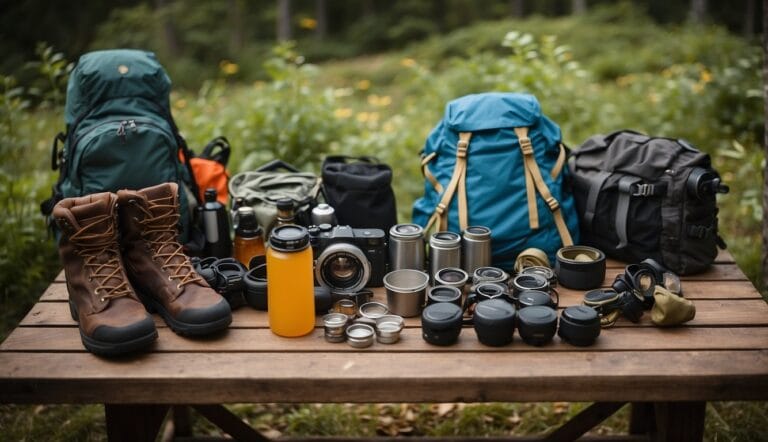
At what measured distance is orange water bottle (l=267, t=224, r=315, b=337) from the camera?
2004 mm

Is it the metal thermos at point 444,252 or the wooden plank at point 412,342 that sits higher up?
the metal thermos at point 444,252

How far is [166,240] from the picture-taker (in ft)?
7.32

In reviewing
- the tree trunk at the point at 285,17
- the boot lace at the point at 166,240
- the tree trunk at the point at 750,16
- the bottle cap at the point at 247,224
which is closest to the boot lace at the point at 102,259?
the boot lace at the point at 166,240

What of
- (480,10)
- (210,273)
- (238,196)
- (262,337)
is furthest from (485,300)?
(480,10)

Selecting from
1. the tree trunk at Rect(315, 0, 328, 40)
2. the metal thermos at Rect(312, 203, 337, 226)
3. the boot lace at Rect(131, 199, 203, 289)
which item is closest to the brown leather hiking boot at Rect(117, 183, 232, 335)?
the boot lace at Rect(131, 199, 203, 289)

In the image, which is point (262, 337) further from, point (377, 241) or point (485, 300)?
point (485, 300)

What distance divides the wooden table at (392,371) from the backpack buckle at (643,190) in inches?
20.4

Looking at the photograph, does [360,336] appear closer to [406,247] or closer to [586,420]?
[406,247]

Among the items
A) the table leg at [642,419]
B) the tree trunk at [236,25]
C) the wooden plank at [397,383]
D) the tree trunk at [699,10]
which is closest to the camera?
the wooden plank at [397,383]

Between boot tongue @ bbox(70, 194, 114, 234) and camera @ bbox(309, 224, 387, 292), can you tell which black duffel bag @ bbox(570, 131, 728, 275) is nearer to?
A: camera @ bbox(309, 224, 387, 292)

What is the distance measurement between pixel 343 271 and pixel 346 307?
141mm

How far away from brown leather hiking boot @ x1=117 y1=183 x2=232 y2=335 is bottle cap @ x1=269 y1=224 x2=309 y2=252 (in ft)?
0.88

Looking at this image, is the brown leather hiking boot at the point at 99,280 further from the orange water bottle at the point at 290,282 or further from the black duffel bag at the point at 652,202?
the black duffel bag at the point at 652,202

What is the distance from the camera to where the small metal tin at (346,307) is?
87.7 inches
